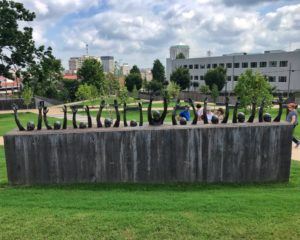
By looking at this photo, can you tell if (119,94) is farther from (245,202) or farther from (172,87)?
(245,202)

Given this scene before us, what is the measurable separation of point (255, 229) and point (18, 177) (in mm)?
4897

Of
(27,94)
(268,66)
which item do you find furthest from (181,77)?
(27,94)

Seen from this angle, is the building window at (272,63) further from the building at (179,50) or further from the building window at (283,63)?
the building at (179,50)

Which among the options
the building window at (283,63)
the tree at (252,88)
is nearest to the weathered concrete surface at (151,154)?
the tree at (252,88)

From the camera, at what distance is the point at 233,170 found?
7223 millimetres

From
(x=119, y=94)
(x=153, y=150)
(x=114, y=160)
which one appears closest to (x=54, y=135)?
(x=114, y=160)

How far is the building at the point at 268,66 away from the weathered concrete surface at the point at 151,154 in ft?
165

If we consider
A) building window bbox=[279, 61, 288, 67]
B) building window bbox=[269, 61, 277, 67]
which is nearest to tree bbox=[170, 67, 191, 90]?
building window bbox=[269, 61, 277, 67]

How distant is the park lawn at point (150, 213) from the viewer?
14.3 ft

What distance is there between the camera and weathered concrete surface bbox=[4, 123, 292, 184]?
7.04m

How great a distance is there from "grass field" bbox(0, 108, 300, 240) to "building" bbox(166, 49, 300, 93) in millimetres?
51935

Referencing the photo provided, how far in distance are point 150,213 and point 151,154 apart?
225cm

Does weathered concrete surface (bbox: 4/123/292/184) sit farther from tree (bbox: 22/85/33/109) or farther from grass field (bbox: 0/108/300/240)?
tree (bbox: 22/85/33/109)

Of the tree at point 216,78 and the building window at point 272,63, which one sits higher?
the building window at point 272,63
